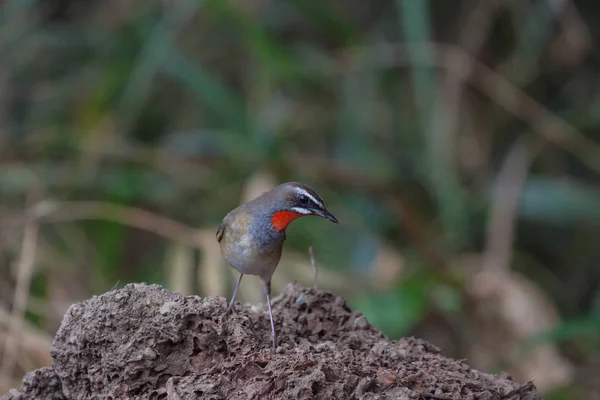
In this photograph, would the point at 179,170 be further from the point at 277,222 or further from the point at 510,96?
the point at 277,222

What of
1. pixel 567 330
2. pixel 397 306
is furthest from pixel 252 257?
pixel 567 330

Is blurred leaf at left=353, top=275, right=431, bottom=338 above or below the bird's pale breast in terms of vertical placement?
above

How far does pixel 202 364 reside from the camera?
9.08 ft

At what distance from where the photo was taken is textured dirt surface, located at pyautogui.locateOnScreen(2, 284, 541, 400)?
2.59m

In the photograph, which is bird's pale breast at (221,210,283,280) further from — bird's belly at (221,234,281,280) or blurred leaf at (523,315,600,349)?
blurred leaf at (523,315,600,349)

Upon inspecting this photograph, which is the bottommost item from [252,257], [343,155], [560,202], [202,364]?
[202,364]

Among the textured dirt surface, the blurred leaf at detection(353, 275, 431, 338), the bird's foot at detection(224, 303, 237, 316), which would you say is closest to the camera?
the textured dirt surface

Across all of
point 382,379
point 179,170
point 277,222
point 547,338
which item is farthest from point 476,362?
point 382,379

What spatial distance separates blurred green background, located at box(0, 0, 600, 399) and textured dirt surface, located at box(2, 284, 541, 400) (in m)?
2.99

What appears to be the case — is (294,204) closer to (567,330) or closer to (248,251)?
(248,251)

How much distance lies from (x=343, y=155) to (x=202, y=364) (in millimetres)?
6305

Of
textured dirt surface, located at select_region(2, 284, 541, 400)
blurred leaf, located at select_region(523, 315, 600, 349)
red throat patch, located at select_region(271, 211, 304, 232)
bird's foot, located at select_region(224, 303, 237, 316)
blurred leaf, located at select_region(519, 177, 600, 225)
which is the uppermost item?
blurred leaf, located at select_region(519, 177, 600, 225)

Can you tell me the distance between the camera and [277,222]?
344cm

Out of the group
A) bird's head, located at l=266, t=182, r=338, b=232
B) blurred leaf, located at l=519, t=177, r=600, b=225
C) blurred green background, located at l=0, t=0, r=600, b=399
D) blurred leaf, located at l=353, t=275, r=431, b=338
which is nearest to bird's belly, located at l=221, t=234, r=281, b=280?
bird's head, located at l=266, t=182, r=338, b=232
